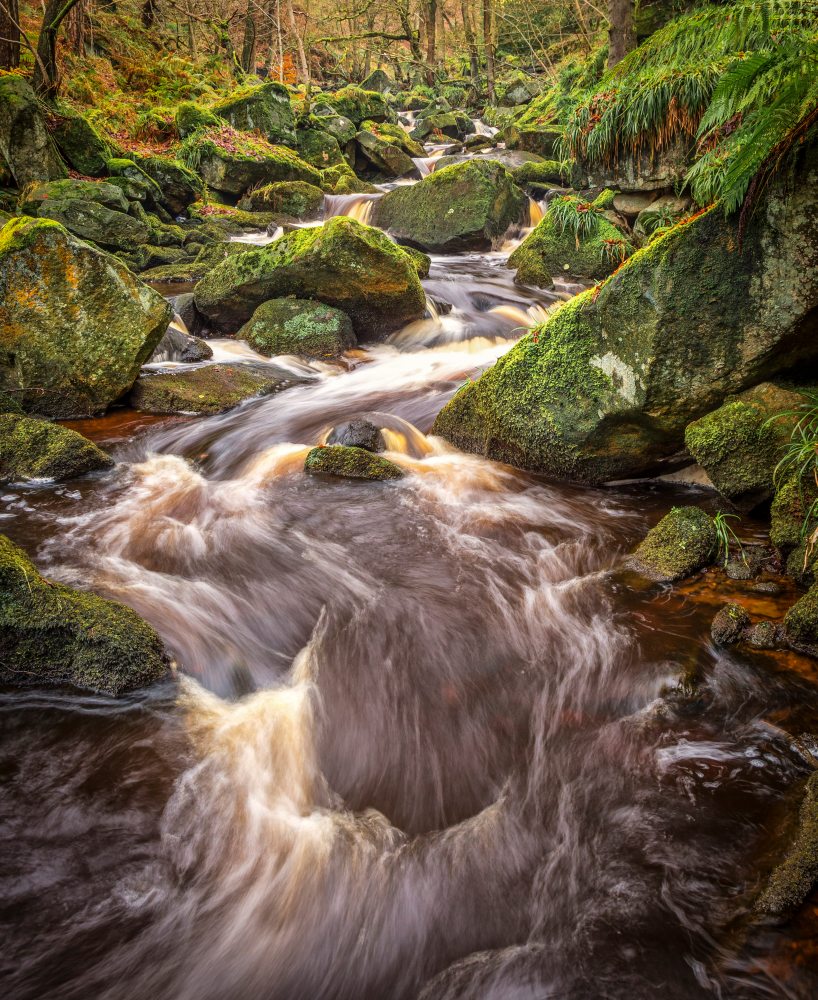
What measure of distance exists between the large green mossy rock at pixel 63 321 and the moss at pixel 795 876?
22.8 feet

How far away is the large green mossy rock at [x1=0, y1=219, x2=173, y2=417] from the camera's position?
248 inches

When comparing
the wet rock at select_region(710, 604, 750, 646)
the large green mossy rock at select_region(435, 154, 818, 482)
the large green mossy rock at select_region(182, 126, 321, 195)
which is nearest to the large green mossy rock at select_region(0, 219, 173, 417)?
the large green mossy rock at select_region(435, 154, 818, 482)

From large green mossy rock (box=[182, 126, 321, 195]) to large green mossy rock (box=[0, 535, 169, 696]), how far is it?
16.6m

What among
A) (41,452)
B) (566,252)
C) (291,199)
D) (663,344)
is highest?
(291,199)

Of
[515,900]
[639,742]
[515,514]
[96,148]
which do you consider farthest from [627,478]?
[96,148]

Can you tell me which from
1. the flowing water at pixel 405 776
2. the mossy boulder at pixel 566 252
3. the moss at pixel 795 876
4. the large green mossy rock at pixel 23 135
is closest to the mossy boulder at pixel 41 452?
the flowing water at pixel 405 776

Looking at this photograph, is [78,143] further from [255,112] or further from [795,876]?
[795,876]

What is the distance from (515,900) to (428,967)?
41cm

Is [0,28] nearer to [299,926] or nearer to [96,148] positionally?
[96,148]

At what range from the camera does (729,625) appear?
10.7 feet

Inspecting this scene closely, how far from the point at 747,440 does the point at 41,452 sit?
5.81 metres

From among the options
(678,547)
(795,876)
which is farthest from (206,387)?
(795,876)

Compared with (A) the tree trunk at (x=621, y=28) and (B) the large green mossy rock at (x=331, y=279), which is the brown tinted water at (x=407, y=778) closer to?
(B) the large green mossy rock at (x=331, y=279)

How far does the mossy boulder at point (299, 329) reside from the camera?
8.81 m
